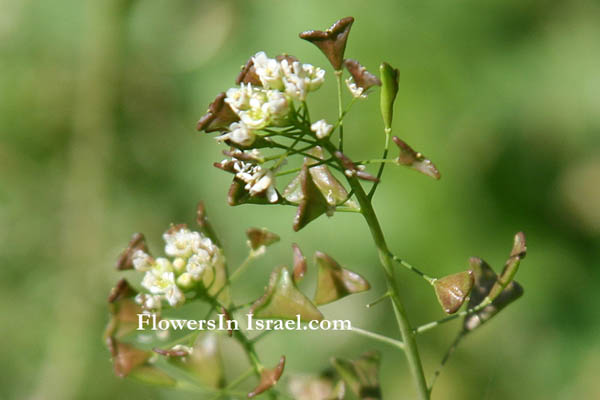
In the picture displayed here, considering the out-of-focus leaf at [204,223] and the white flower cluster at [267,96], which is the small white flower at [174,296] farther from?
the white flower cluster at [267,96]

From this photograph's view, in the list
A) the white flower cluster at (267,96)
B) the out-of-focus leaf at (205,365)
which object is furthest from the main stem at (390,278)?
the out-of-focus leaf at (205,365)

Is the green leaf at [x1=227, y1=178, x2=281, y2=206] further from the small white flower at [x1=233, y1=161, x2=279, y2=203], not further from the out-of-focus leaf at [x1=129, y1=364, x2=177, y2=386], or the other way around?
the out-of-focus leaf at [x1=129, y1=364, x2=177, y2=386]

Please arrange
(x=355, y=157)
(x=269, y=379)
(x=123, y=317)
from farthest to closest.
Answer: (x=355, y=157) → (x=123, y=317) → (x=269, y=379)

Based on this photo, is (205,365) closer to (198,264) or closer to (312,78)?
(198,264)

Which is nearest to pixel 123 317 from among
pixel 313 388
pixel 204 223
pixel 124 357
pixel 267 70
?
pixel 124 357

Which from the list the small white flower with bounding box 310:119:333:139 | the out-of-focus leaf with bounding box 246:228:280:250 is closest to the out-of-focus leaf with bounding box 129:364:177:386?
the out-of-focus leaf with bounding box 246:228:280:250

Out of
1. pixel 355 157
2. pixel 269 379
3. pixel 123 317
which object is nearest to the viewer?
pixel 269 379
